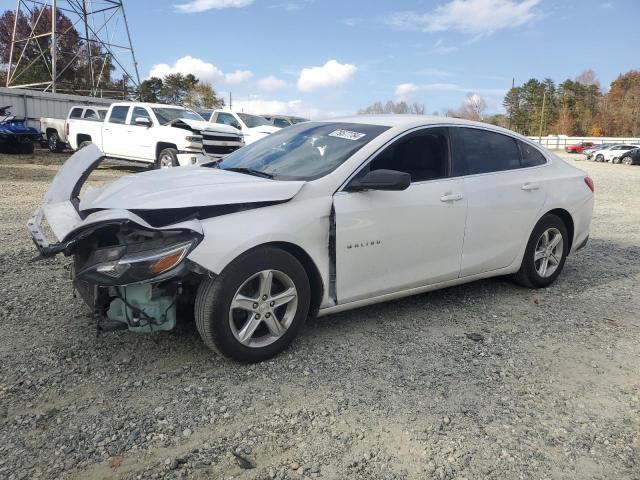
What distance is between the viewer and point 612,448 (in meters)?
2.67

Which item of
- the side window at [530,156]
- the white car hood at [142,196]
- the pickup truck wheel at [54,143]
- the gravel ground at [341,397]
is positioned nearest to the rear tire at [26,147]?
the pickup truck wheel at [54,143]

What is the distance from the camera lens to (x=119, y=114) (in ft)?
48.6

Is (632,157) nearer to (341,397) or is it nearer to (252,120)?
(252,120)

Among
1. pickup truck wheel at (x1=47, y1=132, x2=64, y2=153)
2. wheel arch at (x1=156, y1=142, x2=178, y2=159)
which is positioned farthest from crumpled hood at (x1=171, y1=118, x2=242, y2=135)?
pickup truck wheel at (x1=47, y1=132, x2=64, y2=153)

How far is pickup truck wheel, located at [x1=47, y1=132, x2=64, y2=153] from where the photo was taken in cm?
1999

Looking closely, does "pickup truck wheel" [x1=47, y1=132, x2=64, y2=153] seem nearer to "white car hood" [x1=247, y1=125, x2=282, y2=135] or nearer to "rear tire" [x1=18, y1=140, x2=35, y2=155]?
"rear tire" [x1=18, y1=140, x2=35, y2=155]

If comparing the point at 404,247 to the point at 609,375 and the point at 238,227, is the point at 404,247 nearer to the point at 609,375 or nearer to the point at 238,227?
the point at 238,227

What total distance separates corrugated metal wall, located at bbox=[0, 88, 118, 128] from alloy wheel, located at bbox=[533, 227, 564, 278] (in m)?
24.1

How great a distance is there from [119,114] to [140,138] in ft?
5.34

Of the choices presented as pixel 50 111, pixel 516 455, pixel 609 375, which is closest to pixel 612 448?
pixel 516 455

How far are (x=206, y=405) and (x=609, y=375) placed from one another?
103 inches

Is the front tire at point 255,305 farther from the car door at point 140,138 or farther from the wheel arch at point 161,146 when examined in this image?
the car door at point 140,138

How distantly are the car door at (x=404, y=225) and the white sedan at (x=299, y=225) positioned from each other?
0.01m

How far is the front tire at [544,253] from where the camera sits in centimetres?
492
